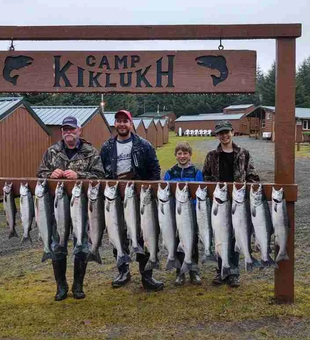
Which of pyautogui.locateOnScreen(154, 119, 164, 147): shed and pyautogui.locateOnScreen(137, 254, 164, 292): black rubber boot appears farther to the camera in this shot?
pyautogui.locateOnScreen(154, 119, 164, 147): shed

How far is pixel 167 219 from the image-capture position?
4109 mm

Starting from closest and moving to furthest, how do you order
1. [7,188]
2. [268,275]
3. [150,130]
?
[7,188]
[268,275]
[150,130]

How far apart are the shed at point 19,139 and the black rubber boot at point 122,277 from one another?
8.06 metres

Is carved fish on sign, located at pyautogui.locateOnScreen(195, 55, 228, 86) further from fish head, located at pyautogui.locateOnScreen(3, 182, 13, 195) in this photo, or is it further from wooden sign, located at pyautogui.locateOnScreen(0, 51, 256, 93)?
fish head, located at pyautogui.locateOnScreen(3, 182, 13, 195)

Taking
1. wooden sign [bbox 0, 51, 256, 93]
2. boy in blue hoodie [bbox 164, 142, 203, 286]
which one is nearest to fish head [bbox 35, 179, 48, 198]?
wooden sign [bbox 0, 51, 256, 93]

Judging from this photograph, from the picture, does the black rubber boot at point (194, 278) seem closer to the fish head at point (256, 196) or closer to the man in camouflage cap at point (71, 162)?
the man in camouflage cap at point (71, 162)

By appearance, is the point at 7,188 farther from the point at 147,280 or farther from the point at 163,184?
the point at 147,280

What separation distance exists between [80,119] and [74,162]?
504 inches

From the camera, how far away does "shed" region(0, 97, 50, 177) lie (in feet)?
41.2

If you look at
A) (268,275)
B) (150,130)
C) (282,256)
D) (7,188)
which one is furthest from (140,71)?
(150,130)

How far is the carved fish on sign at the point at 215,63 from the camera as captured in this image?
4535 millimetres

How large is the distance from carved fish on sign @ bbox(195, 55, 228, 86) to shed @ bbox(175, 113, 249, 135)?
2087 inches

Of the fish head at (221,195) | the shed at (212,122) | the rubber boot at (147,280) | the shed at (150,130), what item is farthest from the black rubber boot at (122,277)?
the shed at (212,122)

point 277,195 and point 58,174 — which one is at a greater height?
point 58,174
